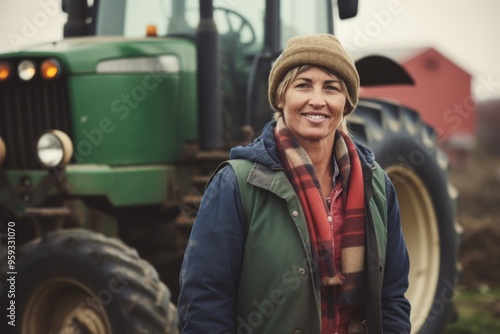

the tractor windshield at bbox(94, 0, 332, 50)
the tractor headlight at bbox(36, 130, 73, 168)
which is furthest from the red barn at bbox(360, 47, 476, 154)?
the tractor headlight at bbox(36, 130, 73, 168)

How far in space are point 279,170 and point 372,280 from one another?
1.29 feet

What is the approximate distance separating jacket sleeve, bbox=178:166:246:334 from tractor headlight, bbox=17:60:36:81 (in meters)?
2.53

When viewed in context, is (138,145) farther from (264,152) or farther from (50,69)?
(264,152)

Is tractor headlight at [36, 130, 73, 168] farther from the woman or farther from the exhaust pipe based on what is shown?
the woman

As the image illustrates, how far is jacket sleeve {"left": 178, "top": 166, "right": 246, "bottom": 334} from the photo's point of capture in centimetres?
224

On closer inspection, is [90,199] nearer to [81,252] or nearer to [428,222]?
[81,252]

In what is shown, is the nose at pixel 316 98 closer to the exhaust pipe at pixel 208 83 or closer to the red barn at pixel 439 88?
the exhaust pipe at pixel 208 83

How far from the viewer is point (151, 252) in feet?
16.1

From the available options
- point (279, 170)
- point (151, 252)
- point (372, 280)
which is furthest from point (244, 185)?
point (151, 252)

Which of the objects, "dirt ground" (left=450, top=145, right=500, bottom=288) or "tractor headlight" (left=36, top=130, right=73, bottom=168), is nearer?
"tractor headlight" (left=36, top=130, right=73, bottom=168)

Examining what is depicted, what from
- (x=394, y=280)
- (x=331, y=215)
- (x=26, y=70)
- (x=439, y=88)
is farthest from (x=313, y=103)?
(x=439, y=88)

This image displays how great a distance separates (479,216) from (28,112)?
933cm

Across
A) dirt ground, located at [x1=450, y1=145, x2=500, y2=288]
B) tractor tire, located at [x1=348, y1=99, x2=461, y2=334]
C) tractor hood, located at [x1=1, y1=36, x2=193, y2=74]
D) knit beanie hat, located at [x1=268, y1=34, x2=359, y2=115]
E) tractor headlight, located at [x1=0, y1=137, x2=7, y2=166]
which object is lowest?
dirt ground, located at [x1=450, y1=145, x2=500, y2=288]

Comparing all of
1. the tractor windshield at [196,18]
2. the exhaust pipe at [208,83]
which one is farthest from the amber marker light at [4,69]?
the exhaust pipe at [208,83]
